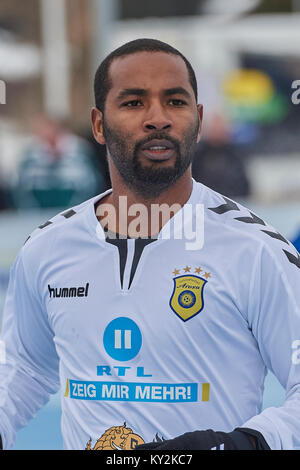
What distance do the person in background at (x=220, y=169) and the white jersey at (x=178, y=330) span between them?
3.10 m

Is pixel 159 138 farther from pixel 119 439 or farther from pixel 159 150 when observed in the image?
pixel 119 439

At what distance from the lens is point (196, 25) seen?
13.7 metres

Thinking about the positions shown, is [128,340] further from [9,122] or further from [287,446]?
[9,122]

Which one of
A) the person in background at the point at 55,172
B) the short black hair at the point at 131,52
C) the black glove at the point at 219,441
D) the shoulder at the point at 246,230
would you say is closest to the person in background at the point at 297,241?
the shoulder at the point at 246,230

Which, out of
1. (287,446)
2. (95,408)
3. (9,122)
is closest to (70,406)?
(95,408)

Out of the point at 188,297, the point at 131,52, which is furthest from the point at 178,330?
the point at 131,52

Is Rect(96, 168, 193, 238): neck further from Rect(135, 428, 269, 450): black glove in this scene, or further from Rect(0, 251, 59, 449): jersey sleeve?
Rect(135, 428, 269, 450): black glove

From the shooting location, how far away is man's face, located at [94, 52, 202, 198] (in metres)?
2.08

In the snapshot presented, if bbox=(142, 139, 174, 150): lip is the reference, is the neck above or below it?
below

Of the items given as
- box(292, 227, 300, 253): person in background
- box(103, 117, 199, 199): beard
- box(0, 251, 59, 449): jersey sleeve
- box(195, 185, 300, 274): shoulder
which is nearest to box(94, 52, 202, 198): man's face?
box(103, 117, 199, 199): beard

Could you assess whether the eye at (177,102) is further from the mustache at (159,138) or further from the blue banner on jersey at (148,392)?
the blue banner on jersey at (148,392)

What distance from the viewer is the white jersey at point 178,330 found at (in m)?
2.06
